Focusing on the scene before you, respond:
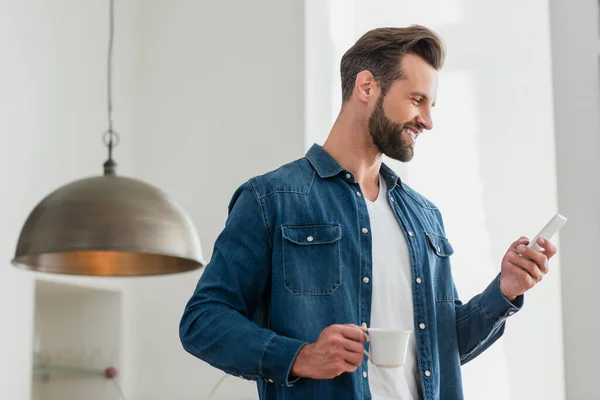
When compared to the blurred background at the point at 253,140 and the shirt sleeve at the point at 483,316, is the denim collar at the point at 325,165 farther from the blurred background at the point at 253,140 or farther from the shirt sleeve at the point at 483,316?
the blurred background at the point at 253,140

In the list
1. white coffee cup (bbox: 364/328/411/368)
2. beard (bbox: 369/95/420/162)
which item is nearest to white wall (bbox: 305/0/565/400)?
beard (bbox: 369/95/420/162)

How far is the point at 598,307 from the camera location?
11.1 ft

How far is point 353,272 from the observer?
177cm

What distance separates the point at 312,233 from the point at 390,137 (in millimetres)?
309

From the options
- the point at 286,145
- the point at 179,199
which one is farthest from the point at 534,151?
the point at 179,199

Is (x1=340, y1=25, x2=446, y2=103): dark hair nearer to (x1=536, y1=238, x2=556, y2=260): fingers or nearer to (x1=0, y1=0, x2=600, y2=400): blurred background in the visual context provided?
(x1=536, y1=238, x2=556, y2=260): fingers

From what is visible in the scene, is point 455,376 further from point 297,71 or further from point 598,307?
point 297,71

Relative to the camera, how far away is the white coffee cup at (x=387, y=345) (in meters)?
1.55

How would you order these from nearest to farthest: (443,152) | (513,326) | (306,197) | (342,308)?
(342,308) < (306,197) < (513,326) < (443,152)

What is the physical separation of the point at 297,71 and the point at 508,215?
1.16 metres

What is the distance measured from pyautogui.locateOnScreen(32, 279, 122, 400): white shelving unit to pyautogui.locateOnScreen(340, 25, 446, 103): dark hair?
251 cm

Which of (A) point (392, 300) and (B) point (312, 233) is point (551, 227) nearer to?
(A) point (392, 300)

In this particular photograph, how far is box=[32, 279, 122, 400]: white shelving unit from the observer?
14.0ft

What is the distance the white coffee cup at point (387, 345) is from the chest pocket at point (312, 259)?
205 millimetres
